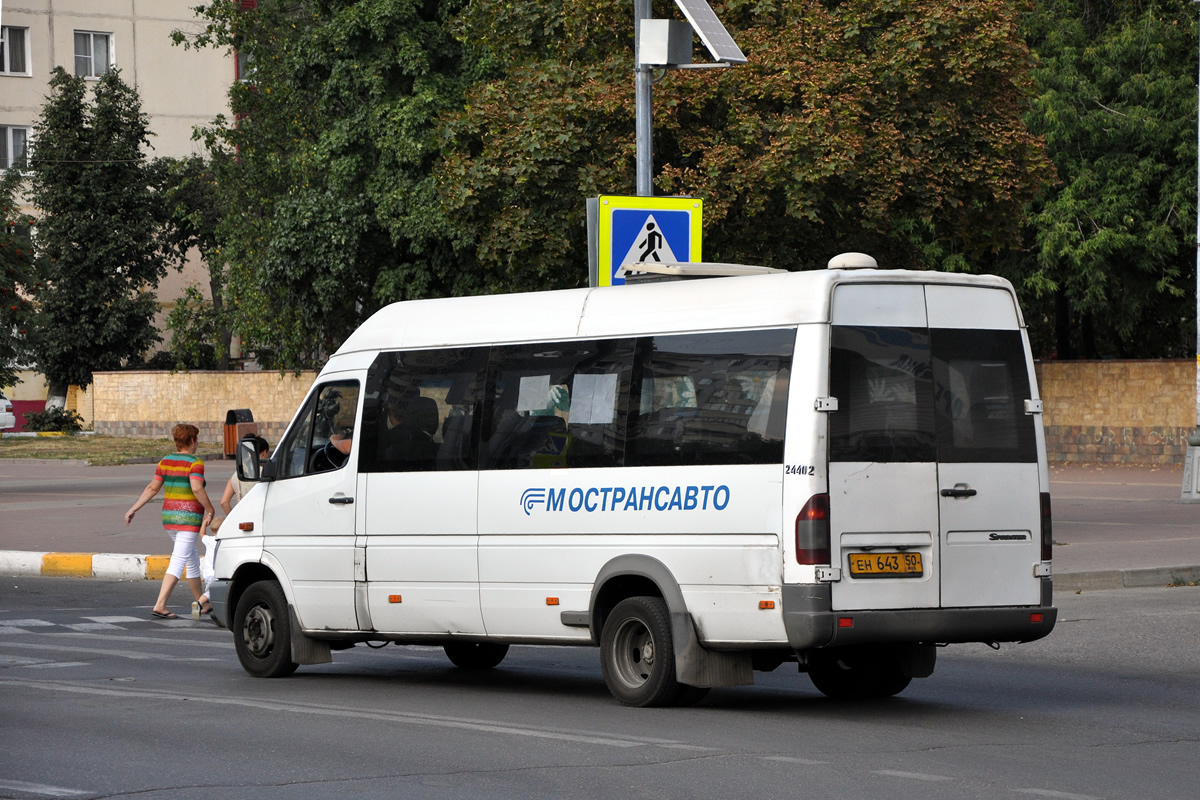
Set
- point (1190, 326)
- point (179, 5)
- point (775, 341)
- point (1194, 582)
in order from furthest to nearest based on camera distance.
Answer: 1. point (179, 5)
2. point (1190, 326)
3. point (1194, 582)
4. point (775, 341)

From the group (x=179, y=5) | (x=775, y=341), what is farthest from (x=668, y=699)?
(x=179, y=5)

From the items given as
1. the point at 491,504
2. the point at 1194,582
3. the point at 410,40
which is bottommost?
the point at 1194,582

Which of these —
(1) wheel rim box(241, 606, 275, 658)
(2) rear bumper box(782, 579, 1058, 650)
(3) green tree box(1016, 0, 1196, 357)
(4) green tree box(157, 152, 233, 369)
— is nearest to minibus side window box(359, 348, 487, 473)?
(1) wheel rim box(241, 606, 275, 658)

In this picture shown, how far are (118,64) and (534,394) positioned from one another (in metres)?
58.8

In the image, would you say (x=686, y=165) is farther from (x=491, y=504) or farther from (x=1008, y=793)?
(x=1008, y=793)

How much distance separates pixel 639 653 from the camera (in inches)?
379

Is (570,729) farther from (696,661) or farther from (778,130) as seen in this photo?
(778,130)

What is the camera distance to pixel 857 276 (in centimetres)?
912

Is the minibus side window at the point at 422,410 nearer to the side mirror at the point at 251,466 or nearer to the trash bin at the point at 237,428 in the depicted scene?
the side mirror at the point at 251,466

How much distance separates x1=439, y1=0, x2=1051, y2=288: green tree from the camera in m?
23.5

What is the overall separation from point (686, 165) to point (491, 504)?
1569 centimetres

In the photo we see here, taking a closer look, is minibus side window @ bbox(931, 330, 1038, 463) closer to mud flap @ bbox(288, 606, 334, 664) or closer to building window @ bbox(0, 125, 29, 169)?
mud flap @ bbox(288, 606, 334, 664)

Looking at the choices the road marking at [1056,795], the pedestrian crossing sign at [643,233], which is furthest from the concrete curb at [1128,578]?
the road marking at [1056,795]

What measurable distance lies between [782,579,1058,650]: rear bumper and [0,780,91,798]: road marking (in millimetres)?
3501
